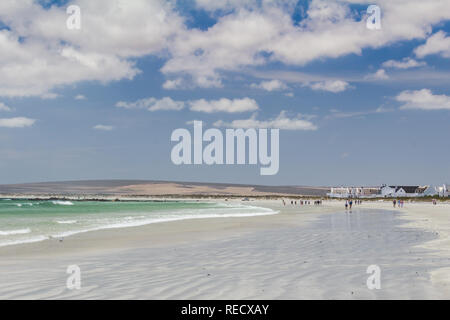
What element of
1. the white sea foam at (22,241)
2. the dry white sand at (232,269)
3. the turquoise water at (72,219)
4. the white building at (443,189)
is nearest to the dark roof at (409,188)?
the white building at (443,189)

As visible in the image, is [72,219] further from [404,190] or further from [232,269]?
[404,190]

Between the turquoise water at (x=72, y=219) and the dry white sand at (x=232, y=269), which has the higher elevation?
the dry white sand at (x=232, y=269)

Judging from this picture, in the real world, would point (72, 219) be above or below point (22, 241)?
below

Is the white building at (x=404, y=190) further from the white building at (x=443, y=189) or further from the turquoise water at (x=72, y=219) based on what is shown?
the turquoise water at (x=72, y=219)

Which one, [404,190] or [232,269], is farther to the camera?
[404,190]

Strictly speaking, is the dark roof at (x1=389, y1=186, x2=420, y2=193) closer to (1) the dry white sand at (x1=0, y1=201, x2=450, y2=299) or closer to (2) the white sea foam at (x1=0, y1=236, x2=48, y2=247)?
(1) the dry white sand at (x1=0, y1=201, x2=450, y2=299)

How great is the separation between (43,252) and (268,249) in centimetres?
866

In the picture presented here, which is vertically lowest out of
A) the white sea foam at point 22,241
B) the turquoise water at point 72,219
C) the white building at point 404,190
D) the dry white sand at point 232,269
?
the white building at point 404,190

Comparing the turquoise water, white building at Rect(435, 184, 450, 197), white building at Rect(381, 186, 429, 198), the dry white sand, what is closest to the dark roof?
white building at Rect(381, 186, 429, 198)

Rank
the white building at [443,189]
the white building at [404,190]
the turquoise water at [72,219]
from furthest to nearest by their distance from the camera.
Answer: the white building at [404,190] → the white building at [443,189] → the turquoise water at [72,219]

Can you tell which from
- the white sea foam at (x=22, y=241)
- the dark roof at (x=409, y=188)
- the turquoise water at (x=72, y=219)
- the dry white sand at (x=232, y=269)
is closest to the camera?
the dry white sand at (x=232, y=269)

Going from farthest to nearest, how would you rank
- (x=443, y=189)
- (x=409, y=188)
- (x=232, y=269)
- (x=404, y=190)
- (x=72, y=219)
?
(x=409, y=188) < (x=404, y=190) < (x=443, y=189) < (x=72, y=219) < (x=232, y=269)

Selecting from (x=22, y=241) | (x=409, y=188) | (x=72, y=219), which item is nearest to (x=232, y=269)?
(x=22, y=241)
